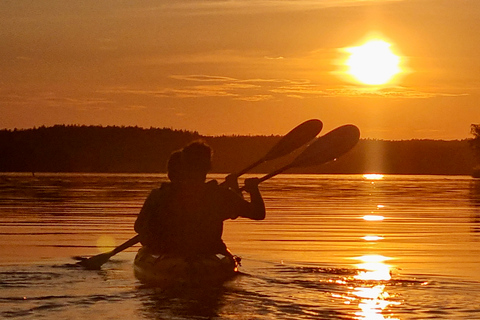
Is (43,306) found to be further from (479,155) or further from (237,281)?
(479,155)

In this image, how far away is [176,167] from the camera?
11148 millimetres

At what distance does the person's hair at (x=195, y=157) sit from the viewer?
10859 millimetres

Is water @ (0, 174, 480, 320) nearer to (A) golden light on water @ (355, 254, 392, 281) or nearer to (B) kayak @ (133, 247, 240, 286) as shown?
(A) golden light on water @ (355, 254, 392, 281)

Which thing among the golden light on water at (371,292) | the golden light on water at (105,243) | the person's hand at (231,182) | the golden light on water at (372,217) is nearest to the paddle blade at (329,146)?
the golden light on water at (371,292)

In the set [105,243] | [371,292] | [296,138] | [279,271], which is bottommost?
[371,292]

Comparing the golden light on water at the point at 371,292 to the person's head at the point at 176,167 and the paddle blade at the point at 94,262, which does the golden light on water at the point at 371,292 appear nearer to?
the person's head at the point at 176,167

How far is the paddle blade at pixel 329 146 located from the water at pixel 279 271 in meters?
1.46

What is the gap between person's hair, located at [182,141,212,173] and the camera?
428 inches

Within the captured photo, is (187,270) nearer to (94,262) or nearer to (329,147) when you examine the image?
(94,262)

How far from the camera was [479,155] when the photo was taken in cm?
10525

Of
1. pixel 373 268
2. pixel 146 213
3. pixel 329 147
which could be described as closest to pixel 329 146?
pixel 329 147

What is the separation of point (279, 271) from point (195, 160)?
2.19 meters

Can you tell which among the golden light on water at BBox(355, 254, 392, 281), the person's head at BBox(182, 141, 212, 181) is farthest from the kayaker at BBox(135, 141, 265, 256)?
the golden light on water at BBox(355, 254, 392, 281)

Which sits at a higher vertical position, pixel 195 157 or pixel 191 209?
pixel 195 157
